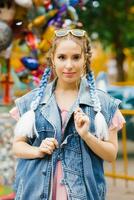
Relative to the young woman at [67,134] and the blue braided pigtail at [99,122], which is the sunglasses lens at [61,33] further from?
the blue braided pigtail at [99,122]

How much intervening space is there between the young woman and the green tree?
33.0ft

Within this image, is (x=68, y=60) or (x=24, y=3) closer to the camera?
(x=68, y=60)

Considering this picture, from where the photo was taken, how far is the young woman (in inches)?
122

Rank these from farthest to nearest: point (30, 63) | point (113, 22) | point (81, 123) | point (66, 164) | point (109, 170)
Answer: point (113, 22), point (109, 170), point (30, 63), point (66, 164), point (81, 123)

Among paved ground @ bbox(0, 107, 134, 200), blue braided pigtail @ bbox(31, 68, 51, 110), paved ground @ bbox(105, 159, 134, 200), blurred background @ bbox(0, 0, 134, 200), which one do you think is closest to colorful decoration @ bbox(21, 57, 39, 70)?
blurred background @ bbox(0, 0, 134, 200)

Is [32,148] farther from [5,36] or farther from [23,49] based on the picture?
[23,49]

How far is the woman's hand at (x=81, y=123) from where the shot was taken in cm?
298

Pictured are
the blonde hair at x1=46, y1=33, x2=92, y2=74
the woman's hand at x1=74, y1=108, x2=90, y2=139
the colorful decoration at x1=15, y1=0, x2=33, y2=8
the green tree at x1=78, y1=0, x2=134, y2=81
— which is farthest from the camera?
the green tree at x1=78, y1=0, x2=134, y2=81

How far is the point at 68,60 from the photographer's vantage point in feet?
10.3

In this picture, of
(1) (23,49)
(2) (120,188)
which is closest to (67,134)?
(1) (23,49)

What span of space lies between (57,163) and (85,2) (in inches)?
142

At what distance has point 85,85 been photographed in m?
3.26

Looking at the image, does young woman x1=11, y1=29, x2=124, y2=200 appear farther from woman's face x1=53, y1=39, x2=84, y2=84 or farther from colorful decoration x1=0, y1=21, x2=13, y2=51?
colorful decoration x1=0, y1=21, x2=13, y2=51

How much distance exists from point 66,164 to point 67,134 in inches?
6.1
